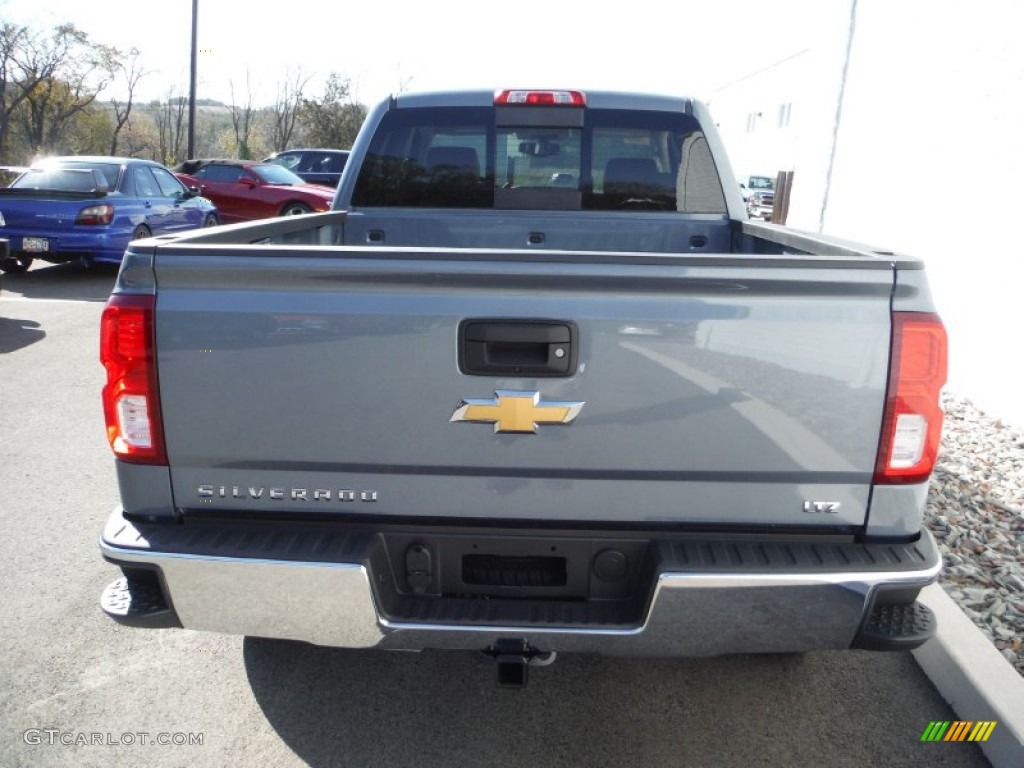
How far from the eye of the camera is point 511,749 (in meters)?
2.72

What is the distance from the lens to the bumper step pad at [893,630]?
7.51ft

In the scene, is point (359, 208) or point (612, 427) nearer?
point (612, 427)

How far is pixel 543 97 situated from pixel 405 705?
3007mm

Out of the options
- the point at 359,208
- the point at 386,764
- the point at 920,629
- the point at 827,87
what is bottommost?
the point at 386,764

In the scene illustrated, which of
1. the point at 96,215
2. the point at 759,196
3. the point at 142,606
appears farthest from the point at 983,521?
the point at 759,196

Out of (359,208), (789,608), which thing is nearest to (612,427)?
(789,608)

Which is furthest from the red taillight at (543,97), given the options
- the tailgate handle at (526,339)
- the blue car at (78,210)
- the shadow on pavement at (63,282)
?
the blue car at (78,210)

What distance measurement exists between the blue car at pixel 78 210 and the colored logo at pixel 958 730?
1112 cm

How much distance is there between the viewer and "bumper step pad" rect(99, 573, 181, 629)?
237 cm

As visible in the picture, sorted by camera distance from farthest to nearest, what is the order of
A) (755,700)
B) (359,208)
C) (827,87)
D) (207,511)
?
1. (827,87)
2. (359,208)
3. (755,700)
4. (207,511)

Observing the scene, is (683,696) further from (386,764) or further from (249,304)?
(249,304)

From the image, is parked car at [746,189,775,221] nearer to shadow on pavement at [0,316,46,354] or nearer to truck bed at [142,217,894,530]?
shadow on pavement at [0,316,46,354]

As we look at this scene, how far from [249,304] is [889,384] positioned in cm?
175

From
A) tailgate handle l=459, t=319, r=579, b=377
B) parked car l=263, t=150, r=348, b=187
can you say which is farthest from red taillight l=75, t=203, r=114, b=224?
parked car l=263, t=150, r=348, b=187
